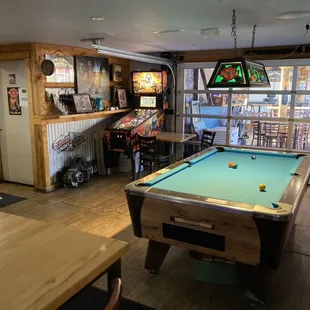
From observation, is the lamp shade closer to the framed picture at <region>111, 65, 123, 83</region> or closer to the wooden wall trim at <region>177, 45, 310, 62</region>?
the wooden wall trim at <region>177, 45, 310, 62</region>

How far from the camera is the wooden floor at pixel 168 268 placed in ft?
8.68

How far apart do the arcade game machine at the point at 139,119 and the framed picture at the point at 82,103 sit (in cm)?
52

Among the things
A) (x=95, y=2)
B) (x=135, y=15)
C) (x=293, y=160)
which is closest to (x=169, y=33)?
(x=135, y=15)

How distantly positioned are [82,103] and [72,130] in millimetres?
512

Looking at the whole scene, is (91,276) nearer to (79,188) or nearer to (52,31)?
(52,31)

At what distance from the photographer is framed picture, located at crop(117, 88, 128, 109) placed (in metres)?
6.86

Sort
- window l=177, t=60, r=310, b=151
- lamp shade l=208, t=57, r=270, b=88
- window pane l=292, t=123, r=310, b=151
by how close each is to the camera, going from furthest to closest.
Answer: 1. window pane l=292, t=123, r=310, b=151
2. window l=177, t=60, r=310, b=151
3. lamp shade l=208, t=57, r=270, b=88

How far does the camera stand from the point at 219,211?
234 cm

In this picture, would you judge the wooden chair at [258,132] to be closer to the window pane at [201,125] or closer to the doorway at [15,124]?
the window pane at [201,125]

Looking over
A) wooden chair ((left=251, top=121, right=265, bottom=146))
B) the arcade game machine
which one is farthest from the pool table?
wooden chair ((left=251, top=121, right=265, bottom=146))

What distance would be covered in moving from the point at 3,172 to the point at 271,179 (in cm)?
476

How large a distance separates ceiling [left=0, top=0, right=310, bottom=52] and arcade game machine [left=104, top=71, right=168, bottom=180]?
55.4 inches

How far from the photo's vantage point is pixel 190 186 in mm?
2826

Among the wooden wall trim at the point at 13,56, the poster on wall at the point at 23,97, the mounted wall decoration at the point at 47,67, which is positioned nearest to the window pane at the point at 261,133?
the mounted wall decoration at the point at 47,67
